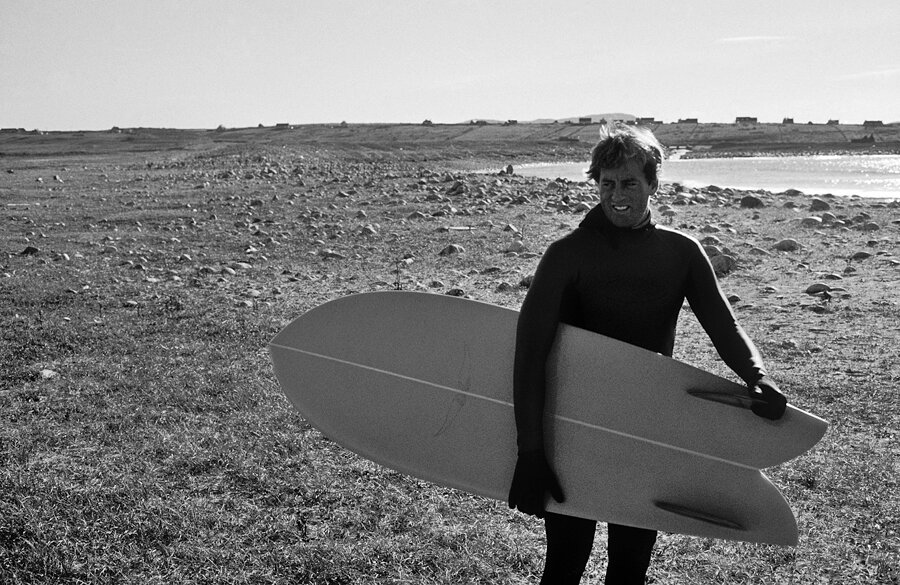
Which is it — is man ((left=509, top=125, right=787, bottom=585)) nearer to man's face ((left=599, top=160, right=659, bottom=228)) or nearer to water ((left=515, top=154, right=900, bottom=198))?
man's face ((left=599, top=160, right=659, bottom=228))

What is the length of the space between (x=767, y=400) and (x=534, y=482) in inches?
33.9

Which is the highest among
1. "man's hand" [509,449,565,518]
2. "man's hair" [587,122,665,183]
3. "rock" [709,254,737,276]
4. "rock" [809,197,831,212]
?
"man's hair" [587,122,665,183]

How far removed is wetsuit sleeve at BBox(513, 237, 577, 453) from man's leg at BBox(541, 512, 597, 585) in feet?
1.19

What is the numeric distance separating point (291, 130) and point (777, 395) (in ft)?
295

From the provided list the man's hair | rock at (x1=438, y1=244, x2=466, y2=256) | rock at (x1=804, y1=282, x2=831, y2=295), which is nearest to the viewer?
the man's hair

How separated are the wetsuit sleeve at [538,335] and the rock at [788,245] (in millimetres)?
9635

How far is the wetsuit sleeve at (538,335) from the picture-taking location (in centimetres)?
265

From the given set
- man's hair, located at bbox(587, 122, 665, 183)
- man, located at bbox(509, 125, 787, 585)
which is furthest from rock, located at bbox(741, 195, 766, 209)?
man's hair, located at bbox(587, 122, 665, 183)

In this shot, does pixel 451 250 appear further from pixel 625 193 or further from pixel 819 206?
pixel 819 206

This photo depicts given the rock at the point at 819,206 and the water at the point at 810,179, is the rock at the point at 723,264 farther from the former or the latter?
the water at the point at 810,179

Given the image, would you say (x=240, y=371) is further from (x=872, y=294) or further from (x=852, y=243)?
(x=852, y=243)

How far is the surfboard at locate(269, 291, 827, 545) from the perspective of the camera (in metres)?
2.93

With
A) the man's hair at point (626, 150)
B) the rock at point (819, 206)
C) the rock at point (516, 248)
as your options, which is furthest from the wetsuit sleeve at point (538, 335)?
the rock at point (819, 206)

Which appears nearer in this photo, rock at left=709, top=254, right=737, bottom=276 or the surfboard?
the surfboard
